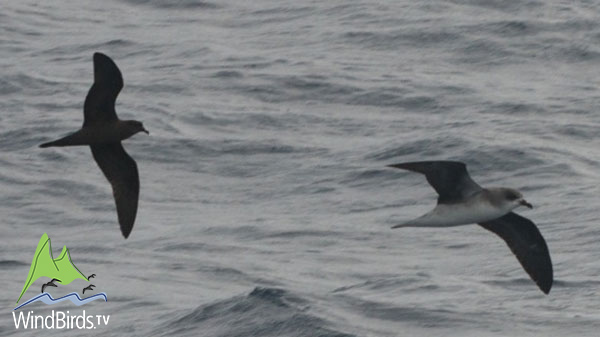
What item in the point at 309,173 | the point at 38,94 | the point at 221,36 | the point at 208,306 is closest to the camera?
the point at 208,306

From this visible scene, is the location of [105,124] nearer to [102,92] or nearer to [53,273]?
[102,92]

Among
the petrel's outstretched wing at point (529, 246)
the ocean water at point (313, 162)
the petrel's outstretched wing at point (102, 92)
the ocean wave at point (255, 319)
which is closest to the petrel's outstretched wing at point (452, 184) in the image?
the petrel's outstretched wing at point (529, 246)

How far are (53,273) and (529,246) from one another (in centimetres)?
943

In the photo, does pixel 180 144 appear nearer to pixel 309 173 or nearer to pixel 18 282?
pixel 309 173

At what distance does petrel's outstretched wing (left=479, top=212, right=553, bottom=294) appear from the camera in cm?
1577

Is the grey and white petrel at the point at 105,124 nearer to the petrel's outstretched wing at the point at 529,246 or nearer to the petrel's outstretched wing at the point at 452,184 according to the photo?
the petrel's outstretched wing at the point at 452,184

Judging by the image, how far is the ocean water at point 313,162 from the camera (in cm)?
2069

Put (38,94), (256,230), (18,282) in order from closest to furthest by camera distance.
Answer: (18,282)
(256,230)
(38,94)

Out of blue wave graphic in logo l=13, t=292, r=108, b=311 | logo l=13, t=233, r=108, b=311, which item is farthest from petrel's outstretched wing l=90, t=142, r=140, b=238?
logo l=13, t=233, r=108, b=311

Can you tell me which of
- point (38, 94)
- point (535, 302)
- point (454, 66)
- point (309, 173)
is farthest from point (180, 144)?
point (535, 302)

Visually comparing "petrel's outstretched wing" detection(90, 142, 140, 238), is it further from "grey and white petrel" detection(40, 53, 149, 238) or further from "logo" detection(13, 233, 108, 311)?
"logo" detection(13, 233, 108, 311)

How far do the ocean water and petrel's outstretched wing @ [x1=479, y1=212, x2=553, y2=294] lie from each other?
11.3 ft

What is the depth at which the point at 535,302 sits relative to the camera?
20531mm

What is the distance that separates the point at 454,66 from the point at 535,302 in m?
12.1
